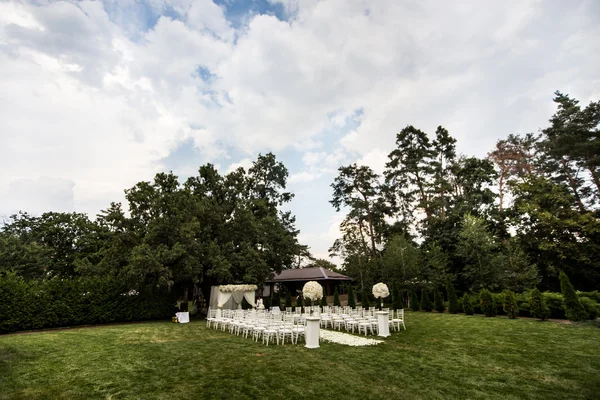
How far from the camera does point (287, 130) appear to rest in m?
17.0

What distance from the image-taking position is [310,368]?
6582 millimetres

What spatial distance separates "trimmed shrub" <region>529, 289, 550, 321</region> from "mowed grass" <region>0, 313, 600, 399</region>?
2438mm

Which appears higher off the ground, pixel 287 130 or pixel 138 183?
pixel 287 130

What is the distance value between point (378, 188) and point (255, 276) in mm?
18743

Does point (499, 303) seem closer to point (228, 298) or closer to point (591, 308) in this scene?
point (591, 308)

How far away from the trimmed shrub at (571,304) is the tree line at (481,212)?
432 cm

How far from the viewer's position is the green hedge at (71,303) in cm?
1266

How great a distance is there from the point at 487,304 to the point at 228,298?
1424 cm

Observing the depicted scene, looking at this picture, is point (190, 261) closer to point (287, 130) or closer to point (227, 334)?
point (227, 334)

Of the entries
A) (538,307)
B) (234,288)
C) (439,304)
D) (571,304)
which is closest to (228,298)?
(234,288)

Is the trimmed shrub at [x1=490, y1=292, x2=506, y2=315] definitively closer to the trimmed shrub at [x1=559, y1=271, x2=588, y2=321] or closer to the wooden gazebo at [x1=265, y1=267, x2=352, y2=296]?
the trimmed shrub at [x1=559, y1=271, x2=588, y2=321]

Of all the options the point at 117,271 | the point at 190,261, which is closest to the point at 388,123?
the point at 190,261

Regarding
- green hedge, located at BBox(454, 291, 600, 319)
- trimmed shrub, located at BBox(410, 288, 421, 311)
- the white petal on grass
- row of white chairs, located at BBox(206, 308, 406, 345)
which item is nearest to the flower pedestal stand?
row of white chairs, located at BBox(206, 308, 406, 345)

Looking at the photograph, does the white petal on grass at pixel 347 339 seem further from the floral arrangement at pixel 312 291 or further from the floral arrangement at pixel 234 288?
the floral arrangement at pixel 234 288
